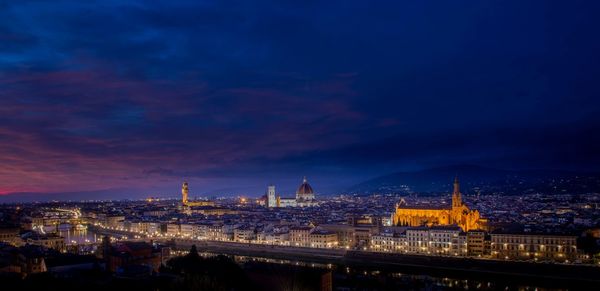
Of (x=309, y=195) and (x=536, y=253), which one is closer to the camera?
(x=536, y=253)

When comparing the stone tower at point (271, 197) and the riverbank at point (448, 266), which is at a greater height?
the stone tower at point (271, 197)

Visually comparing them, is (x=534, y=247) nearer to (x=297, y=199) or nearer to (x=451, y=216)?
(x=451, y=216)

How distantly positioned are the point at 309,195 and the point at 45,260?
10095 centimetres

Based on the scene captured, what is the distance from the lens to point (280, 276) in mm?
27984

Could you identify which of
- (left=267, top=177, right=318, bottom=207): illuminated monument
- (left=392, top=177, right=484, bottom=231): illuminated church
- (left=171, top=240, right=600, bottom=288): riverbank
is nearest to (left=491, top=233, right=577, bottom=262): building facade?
(left=171, top=240, right=600, bottom=288): riverbank

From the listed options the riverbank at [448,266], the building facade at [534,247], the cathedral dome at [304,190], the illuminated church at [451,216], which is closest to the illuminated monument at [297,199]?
the cathedral dome at [304,190]

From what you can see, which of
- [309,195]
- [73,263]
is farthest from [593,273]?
[309,195]

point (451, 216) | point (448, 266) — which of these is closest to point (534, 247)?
point (448, 266)

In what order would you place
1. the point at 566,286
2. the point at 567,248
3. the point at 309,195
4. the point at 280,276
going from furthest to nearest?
the point at 309,195 < the point at 567,248 < the point at 566,286 < the point at 280,276

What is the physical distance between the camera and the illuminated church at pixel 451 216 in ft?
180

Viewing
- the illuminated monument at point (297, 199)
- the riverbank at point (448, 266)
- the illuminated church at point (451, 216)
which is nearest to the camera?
the riverbank at point (448, 266)

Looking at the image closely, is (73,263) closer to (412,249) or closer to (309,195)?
(412,249)

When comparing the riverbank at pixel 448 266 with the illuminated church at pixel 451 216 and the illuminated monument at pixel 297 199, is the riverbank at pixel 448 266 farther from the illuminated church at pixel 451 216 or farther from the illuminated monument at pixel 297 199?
the illuminated monument at pixel 297 199

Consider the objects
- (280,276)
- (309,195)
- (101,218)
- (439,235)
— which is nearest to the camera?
(280,276)
